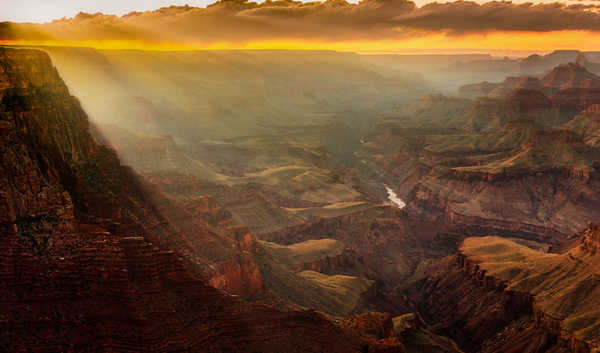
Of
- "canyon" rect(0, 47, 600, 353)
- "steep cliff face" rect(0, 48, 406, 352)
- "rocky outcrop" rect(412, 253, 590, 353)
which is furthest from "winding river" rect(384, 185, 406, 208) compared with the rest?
"steep cliff face" rect(0, 48, 406, 352)

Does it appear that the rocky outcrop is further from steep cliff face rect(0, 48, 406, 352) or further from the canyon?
steep cliff face rect(0, 48, 406, 352)

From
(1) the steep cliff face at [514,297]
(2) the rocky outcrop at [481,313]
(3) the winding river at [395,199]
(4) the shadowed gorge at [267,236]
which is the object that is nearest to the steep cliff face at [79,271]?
(4) the shadowed gorge at [267,236]

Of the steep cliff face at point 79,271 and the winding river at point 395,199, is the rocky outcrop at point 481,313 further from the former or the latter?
the winding river at point 395,199

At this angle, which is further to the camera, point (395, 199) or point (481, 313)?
point (395, 199)

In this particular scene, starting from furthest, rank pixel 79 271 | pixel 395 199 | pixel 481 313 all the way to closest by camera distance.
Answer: pixel 395 199 < pixel 481 313 < pixel 79 271

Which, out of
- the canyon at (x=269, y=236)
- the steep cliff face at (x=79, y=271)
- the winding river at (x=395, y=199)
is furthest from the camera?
the winding river at (x=395, y=199)

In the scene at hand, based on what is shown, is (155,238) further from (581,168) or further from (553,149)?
(553,149)

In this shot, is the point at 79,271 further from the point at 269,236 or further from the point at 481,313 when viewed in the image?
the point at 269,236

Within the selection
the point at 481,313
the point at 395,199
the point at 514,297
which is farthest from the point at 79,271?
the point at 395,199

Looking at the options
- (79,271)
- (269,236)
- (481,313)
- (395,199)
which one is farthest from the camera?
(395,199)
